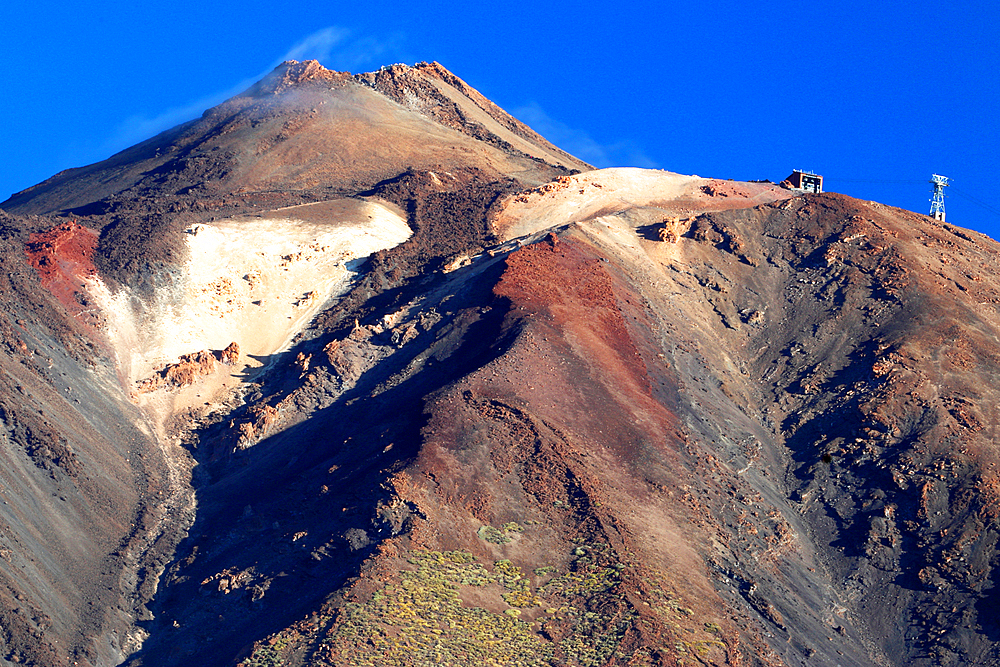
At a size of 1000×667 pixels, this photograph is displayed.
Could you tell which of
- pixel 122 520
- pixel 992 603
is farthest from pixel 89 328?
pixel 992 603

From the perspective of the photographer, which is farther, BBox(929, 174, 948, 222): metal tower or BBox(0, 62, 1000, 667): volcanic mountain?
BBox(929, 174, 948, 222): metal tower

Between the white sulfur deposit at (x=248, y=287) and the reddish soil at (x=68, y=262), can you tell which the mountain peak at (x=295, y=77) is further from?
the reddish soil at (x=68, y=262)

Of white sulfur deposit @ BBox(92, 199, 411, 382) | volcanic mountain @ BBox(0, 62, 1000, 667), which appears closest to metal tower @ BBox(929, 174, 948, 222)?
volcanic mountain @ BBox(0, 62, 1000, 667)

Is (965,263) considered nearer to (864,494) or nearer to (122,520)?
(864,494)

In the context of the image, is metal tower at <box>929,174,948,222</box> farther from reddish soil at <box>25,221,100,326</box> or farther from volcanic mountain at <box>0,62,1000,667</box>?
reddish soil at <box>25,221,100,326</box>

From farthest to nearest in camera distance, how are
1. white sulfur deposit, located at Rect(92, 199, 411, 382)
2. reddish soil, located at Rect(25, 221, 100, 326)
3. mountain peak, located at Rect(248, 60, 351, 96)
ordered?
mountain peak, located at Rect(248, 60, 351, 96) → white sulfur deposit, located at Rect(92, 199, 411, 382) → reddish soil, located at Rect(25, 221, 100, 326)

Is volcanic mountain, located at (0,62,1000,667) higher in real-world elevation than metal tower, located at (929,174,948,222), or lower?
lower

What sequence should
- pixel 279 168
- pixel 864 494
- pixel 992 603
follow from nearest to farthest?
pixel 992 603 < pixel 864 494 < pixel 279 168

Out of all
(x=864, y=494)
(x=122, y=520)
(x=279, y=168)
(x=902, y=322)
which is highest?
(x=279, y=168)
